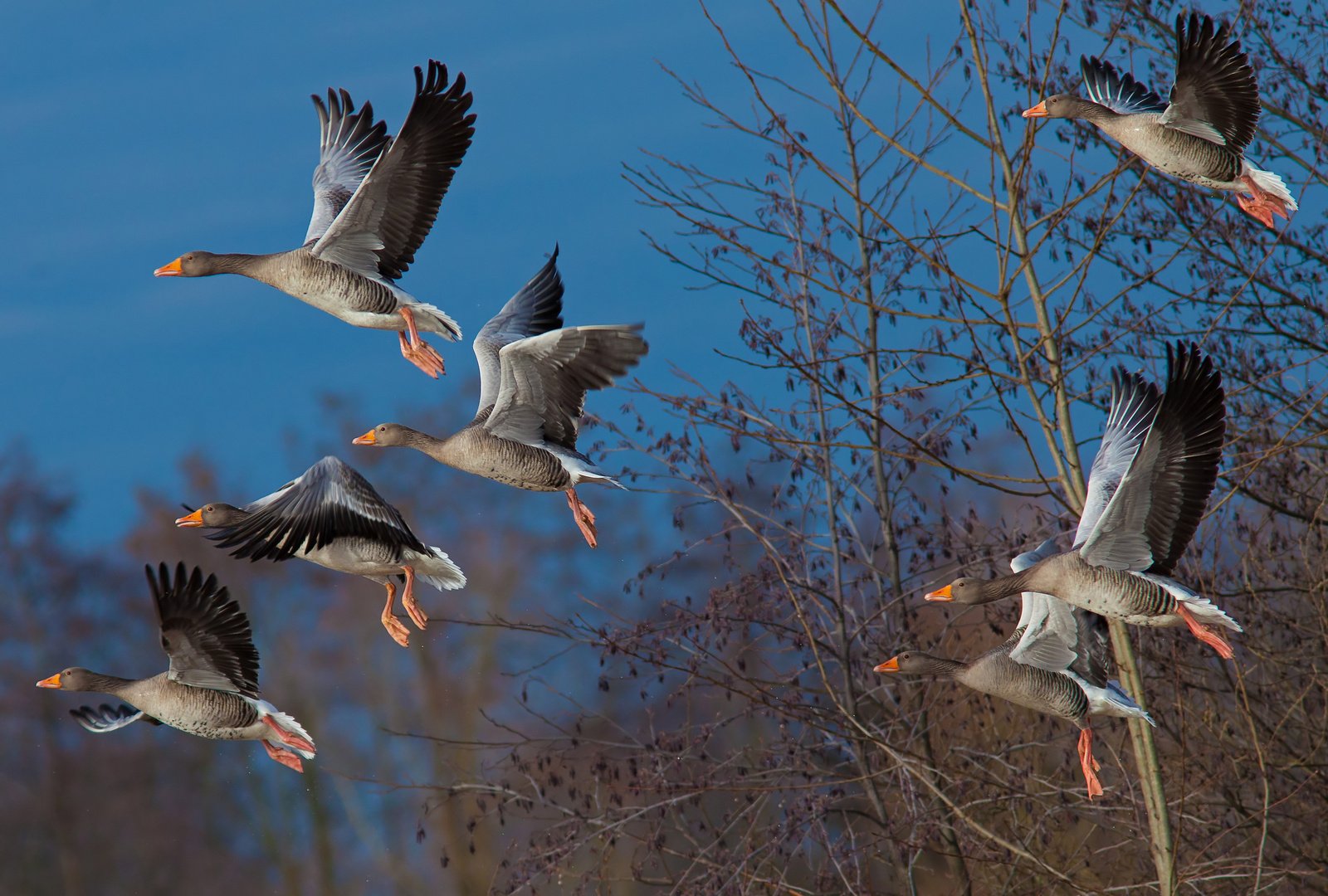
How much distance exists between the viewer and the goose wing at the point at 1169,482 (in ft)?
16.2

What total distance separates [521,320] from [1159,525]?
4041 mm

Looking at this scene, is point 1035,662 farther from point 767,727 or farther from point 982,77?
point 767,727

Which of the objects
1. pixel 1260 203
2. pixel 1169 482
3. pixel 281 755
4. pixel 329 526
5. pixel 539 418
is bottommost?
pixel 281 755

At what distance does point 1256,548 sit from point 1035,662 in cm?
432

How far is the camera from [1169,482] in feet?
16.7

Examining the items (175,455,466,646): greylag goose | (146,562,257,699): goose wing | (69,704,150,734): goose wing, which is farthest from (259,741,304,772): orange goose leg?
(175,455,466,646): greylag goose

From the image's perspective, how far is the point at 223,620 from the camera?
583 centimetres

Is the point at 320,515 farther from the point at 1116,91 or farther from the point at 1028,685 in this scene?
the point at 1116,91

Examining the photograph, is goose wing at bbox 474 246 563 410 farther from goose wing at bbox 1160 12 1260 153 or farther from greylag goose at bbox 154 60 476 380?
goose wing at bbox 1160 12 1260 153

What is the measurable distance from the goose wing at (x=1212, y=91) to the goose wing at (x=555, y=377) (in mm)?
3156

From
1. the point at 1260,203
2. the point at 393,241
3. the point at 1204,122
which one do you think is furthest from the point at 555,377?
the point at 1260,203

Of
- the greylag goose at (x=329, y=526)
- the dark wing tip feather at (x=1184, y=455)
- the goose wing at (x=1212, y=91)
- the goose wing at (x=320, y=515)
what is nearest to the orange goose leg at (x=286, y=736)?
the greylag goose at (x=329, y=526)

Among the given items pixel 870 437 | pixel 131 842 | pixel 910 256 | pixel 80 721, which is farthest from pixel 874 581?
pixel 131 842

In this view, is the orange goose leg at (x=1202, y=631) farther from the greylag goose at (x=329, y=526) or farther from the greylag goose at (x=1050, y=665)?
the greylag goose at (x=329, y=526)
